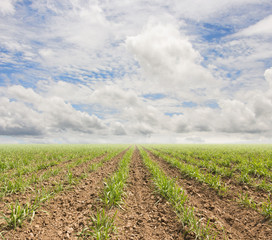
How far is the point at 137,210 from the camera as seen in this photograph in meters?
6.38

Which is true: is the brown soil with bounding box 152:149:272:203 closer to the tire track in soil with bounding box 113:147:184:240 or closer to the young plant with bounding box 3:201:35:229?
the tire track in soil with bounding box 113:147:184:240

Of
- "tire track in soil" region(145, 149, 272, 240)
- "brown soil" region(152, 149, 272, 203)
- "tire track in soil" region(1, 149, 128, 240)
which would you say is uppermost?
"brown soil" region(152, 149, 272, 203)

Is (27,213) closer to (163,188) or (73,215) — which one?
(73,215)

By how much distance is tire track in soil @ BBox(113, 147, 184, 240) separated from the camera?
476cm

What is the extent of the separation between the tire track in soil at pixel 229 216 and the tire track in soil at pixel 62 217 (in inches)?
167

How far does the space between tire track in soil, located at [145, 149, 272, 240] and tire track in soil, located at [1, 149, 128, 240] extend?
425cm

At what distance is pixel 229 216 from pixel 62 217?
625 cm

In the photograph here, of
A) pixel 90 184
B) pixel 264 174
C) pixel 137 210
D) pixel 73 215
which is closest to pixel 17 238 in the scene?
pixel 73 215

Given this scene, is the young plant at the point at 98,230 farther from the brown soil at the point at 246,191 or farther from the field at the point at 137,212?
the brown soil at the point at 246,191

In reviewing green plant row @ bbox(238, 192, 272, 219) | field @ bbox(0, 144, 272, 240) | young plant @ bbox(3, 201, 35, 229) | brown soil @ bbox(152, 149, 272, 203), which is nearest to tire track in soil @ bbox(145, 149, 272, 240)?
field @ bbox(0, 144, 272, 240)

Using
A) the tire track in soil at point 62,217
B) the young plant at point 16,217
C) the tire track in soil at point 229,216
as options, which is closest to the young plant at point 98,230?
the tire track in soil at point 62,217

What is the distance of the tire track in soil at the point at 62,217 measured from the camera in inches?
177

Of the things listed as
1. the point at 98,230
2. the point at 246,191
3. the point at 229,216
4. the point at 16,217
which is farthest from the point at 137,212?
the point at 246,191

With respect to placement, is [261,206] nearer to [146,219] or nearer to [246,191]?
[246,191]
